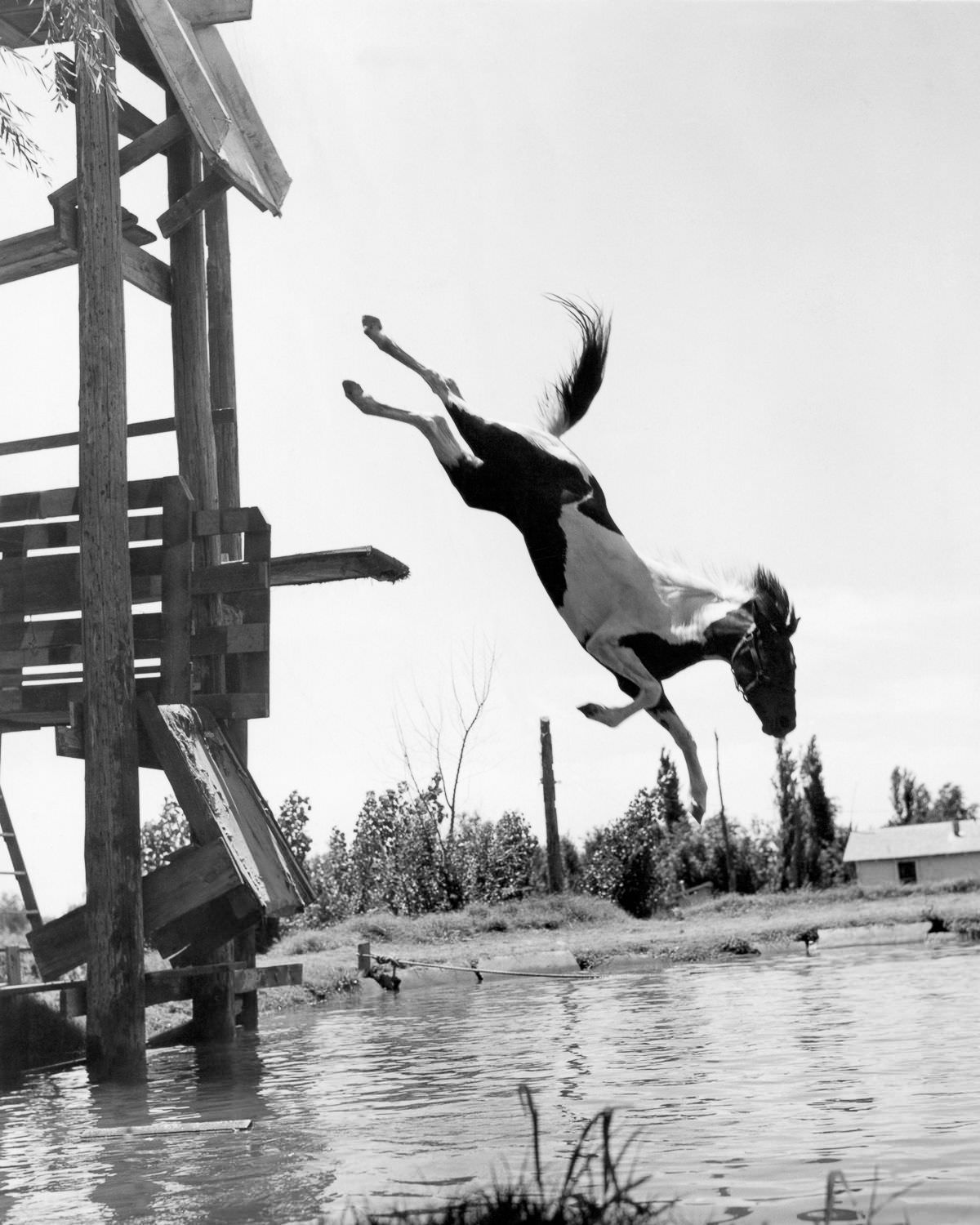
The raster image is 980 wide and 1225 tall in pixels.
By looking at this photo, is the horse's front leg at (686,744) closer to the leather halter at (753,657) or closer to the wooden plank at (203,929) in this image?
the leather halter at (753,657)

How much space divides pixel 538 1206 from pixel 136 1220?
2399mm

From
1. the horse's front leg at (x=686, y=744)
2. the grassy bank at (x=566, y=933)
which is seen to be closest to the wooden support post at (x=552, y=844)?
the grassy bank at (x=566, y=933)

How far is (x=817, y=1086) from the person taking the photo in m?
7.87

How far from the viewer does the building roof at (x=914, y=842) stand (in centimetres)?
5453

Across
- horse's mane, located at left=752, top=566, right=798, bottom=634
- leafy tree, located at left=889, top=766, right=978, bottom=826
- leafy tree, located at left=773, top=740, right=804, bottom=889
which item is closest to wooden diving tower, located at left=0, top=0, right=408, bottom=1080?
horse's mane, located at left=752, top=566, right=798, bottom=634

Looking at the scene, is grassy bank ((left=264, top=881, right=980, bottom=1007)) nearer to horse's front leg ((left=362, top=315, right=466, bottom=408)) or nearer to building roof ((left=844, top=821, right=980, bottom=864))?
horse's front leg ((left=362, top=315, right=466, bottom=408))

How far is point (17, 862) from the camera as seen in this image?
10586mm

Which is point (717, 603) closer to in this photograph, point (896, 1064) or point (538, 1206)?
point (538, 1206)

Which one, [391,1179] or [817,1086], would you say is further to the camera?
[817,1086]

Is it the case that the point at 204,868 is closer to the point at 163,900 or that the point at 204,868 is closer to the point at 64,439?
the point at 163,900

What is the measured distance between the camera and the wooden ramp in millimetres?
9117

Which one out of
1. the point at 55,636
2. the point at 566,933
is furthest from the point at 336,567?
the point at 566,933

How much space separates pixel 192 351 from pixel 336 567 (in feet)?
8.16

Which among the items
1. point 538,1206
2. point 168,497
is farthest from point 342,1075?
point 538,1206
